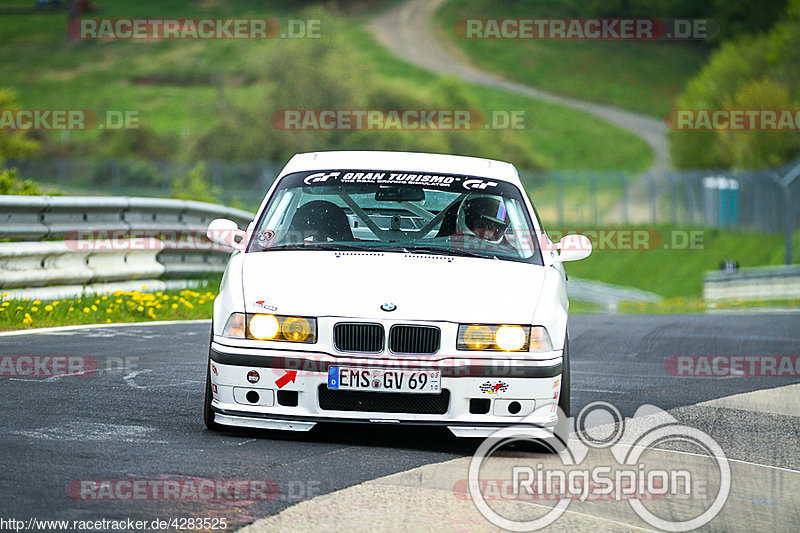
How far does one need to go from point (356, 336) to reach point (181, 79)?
98241 millimetres

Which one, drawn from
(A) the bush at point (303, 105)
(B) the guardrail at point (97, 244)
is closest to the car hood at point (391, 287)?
(B) the guardrail at point (97, 244)

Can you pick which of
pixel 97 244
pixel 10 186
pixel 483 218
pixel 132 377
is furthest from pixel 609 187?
pixel 483 218

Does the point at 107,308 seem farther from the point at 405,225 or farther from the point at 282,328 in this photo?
the point at 282,328

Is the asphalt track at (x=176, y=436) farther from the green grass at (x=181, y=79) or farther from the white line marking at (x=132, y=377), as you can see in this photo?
the green grass at (x=181, y=79)

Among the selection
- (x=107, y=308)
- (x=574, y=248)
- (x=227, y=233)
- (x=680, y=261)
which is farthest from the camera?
(x=680, y=261)

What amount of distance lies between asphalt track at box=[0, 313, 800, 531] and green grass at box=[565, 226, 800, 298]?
3005 cm

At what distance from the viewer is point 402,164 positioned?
301 inches

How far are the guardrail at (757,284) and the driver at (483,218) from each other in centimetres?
1904

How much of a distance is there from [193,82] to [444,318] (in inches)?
3833

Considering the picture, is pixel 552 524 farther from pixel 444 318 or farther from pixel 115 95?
pixel 115 95

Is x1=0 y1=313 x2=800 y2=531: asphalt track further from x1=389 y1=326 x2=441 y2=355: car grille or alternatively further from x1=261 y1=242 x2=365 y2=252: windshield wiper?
x1=261 y1=242 x2=365 y2=252: windshield wiper

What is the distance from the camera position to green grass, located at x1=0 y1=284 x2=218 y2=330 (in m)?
11.0

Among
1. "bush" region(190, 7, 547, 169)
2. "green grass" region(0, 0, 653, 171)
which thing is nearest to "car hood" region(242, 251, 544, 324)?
"bush" region(190, 7, 547, 169)

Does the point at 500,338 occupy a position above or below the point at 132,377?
above
